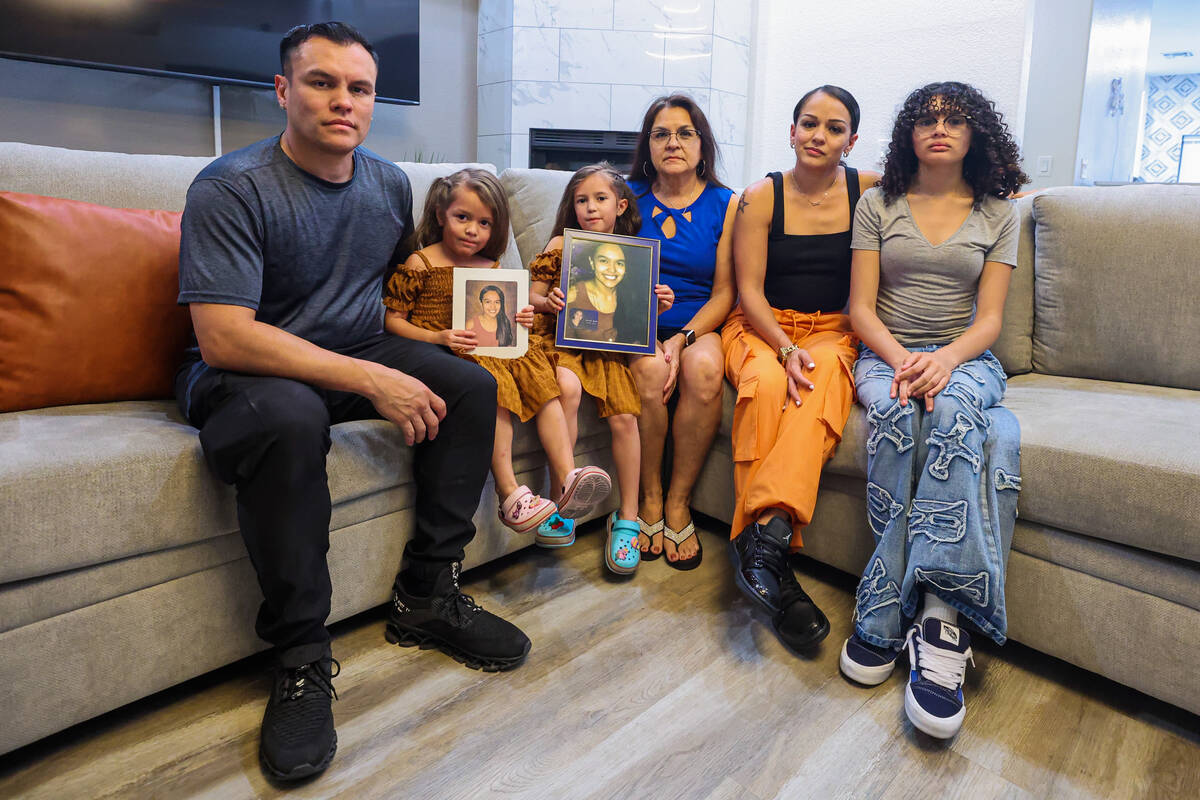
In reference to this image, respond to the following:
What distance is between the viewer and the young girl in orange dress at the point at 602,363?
1.64 m

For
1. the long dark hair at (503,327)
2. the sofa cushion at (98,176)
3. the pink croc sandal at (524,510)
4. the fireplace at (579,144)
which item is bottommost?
the pink croc sandal at (524,510)

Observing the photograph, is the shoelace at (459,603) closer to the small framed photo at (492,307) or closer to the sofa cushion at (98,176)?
the small framed photo at (492,307)

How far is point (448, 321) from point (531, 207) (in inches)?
24.3

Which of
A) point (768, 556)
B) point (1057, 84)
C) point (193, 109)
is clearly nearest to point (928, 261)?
point (768, 556)

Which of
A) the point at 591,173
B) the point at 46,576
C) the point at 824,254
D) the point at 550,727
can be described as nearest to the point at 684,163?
the point at 591,173

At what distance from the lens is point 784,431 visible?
4.82 ft

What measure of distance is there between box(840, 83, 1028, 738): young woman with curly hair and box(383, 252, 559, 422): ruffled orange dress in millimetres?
653

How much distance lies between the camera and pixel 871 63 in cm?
419

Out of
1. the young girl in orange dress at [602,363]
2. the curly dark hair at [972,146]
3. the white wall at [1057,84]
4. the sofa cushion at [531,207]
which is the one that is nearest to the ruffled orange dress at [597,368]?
the young girl in orange dress at [602,363]

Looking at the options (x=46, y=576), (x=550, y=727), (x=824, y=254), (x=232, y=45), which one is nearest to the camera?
(x=46, y=576)

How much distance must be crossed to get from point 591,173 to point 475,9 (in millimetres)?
3267

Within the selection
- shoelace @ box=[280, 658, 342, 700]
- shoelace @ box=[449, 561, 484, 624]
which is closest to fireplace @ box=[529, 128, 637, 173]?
shoelace @ box=[449, 561, 484, 624]

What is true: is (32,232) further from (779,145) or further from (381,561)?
(779,145)

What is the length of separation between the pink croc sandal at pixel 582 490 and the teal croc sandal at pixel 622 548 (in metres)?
0.18
